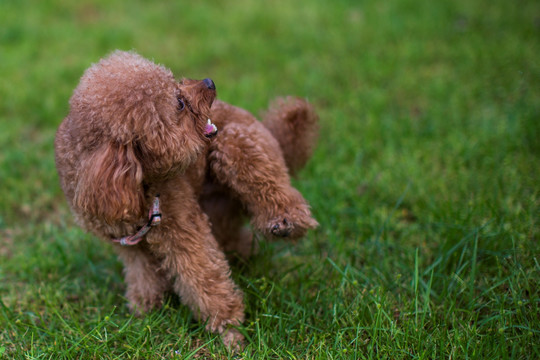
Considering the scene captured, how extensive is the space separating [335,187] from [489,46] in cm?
268

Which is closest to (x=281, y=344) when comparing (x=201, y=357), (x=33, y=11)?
(x=201, y=357)

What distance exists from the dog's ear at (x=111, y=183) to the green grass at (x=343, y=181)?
75 cm

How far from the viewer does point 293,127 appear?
296 centimetres

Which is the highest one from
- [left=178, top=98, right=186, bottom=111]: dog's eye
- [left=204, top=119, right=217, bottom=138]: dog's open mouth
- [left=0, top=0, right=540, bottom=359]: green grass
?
[left=178, top=98, right=186, bottom=111]: dog's eye

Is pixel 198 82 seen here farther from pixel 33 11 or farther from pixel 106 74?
pixel 33 11

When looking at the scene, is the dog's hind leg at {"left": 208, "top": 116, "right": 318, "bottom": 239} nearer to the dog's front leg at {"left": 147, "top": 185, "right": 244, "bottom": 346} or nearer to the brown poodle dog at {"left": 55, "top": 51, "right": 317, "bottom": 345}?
the brown poodle dog at {"left": 55, "top": 51, "right": 317, "bottom": 345}

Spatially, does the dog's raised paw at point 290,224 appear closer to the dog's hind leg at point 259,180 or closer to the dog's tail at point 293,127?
the dog's hind leg at point 259,180

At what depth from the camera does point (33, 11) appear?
611 centimetres

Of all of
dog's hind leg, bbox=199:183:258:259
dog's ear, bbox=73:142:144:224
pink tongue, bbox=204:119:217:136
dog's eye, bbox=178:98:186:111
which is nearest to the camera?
dog's ear, bbox=73:142:144:224

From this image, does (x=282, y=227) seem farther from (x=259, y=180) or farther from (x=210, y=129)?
(x=210, y=129)

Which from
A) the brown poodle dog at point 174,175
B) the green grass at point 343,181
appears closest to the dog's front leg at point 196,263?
the brown poodle dog at point 174,175

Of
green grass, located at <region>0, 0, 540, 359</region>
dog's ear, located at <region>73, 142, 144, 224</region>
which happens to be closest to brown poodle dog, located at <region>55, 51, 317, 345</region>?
dog's ear, located at <region>73, 142, 144, 224</region>

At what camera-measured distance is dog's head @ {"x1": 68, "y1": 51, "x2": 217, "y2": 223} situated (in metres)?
2.13

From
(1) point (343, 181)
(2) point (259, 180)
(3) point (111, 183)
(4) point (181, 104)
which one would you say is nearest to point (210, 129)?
(4) point (181, 104)
